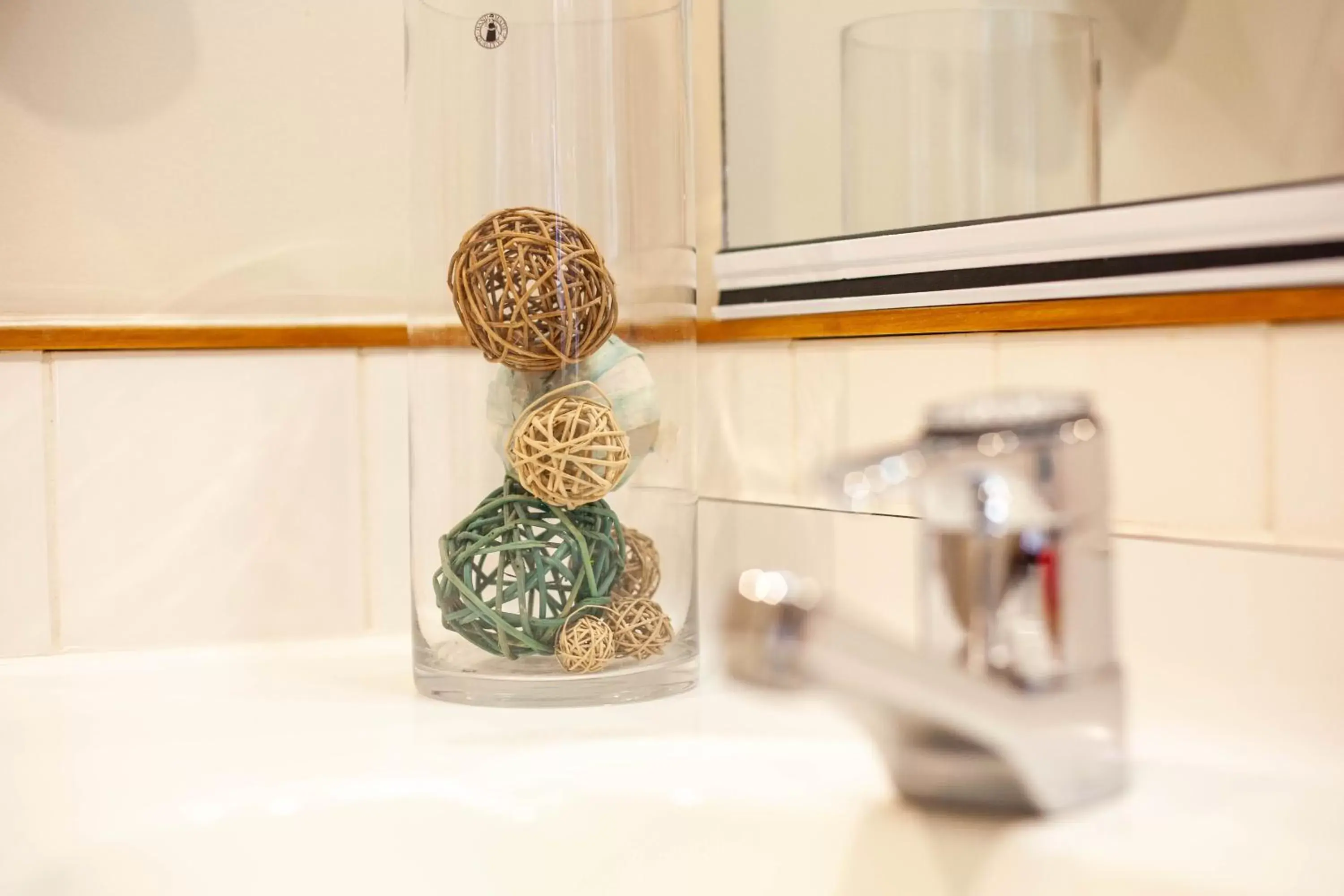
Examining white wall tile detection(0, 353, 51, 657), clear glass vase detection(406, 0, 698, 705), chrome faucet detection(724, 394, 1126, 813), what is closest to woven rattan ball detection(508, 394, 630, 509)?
clear glass vase detection(406, 0, 698, 705)

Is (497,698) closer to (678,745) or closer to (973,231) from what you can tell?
(678,745)

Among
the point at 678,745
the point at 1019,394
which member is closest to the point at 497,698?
the point at 678,745

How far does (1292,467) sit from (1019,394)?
16cm

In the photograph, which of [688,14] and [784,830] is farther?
[688,14]

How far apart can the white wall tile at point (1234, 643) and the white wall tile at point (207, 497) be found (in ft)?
1.66

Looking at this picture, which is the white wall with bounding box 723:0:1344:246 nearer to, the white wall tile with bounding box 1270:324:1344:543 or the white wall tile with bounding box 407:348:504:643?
the white wall tile with bounding box 1270:324:1344:543

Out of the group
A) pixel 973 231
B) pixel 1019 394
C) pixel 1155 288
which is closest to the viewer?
pixel 1019 394

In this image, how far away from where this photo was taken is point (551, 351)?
65 cm

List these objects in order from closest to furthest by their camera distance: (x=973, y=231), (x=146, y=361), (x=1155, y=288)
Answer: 1. (x=1155, y=288)
2. (x=973, y=231)
3. (x=146, y=361)

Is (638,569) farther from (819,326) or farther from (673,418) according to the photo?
(819,326)

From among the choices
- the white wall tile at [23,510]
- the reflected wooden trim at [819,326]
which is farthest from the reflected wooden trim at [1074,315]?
the white wall tile at [23,510]

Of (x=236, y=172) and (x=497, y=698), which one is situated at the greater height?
(x=236, y=172)

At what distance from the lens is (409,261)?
84cm

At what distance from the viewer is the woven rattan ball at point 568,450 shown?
641mm
